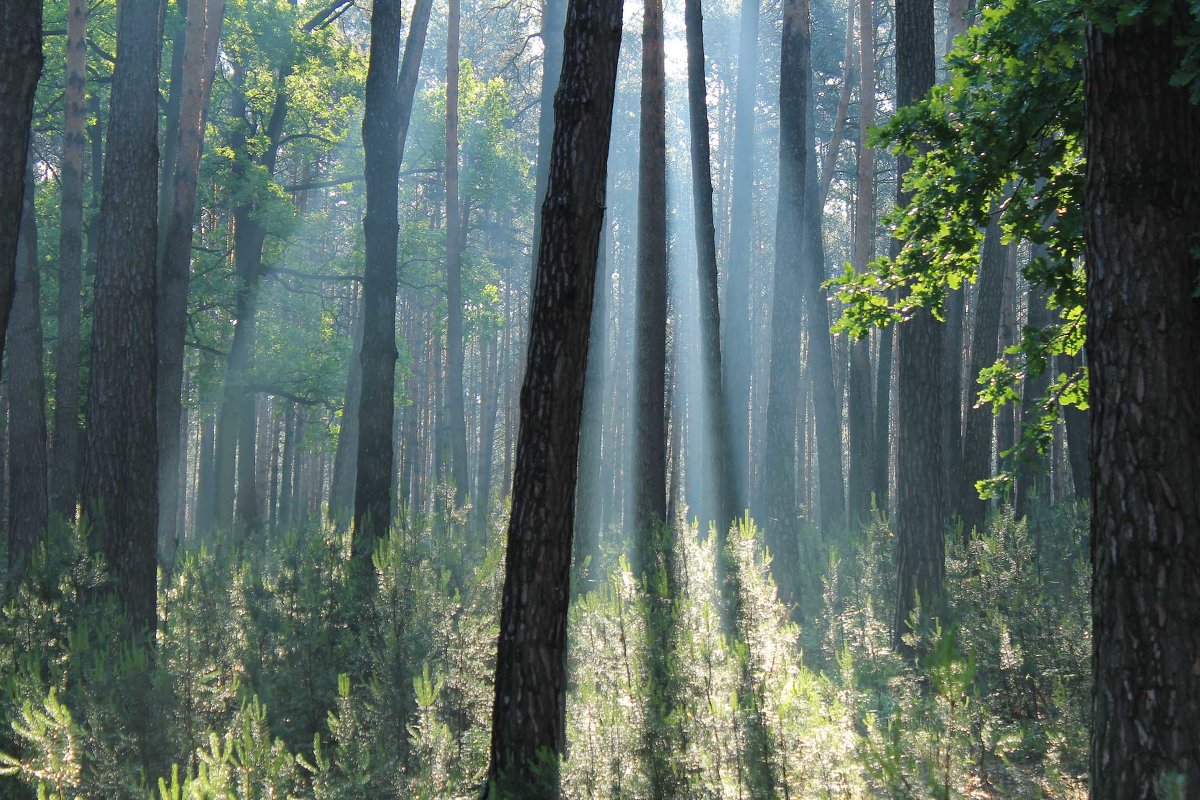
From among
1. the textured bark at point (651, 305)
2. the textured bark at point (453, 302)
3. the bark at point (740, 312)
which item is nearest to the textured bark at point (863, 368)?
the bark at point (740, 312)

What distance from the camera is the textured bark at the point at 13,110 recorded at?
229 inches

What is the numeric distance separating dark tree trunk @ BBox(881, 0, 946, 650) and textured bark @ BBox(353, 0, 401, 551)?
5.28 m

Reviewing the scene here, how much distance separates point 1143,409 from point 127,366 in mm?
8237

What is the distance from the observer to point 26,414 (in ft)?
36.9

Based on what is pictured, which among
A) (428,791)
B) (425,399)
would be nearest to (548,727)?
(428,791)

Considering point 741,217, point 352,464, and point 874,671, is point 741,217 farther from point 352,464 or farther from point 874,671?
point 874,671

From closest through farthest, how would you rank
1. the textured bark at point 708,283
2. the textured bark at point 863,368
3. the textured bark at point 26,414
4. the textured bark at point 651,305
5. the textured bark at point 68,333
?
the textured bark at point 26,414 < the textured bark at point 651,305 < the textured bark at point 708,283 < the textured bark at point 68,333 < the textured bark at point 863,368

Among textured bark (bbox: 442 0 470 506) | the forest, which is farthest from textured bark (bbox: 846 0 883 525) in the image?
textured bark (bbox: 442 0 470 506)

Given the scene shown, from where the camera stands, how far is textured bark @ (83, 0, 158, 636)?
866 centimetres

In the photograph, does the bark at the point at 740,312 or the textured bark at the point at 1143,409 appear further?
the bark at the point at 740,312

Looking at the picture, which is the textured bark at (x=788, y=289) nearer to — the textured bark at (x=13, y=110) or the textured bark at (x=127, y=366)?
the textured bark at (x=127, y=366)

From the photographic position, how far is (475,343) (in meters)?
48.4

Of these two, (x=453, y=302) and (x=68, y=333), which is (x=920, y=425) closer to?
(x=68, y=333)

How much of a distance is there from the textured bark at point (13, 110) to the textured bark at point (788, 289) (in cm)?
865
